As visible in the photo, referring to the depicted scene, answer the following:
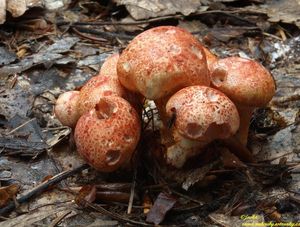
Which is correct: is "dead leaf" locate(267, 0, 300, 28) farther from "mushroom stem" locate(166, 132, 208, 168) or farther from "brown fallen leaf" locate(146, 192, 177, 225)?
"brown fallen leaf" locate(146, 192, 177, 225)

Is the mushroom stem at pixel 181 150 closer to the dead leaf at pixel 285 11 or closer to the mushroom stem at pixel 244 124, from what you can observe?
the mushroom stem at pixel 244 124

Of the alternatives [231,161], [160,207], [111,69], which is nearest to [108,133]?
[160,207]

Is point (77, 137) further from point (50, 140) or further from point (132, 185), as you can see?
point (50, 140)

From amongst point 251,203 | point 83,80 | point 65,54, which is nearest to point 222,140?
point 251,203

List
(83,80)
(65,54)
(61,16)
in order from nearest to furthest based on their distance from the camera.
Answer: (83,80), (65,54), (61,16)

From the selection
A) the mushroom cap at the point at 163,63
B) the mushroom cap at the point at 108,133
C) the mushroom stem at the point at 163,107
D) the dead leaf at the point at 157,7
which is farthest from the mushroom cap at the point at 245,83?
the dead leaf at the point at 157,7

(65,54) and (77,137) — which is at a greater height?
(77,137)

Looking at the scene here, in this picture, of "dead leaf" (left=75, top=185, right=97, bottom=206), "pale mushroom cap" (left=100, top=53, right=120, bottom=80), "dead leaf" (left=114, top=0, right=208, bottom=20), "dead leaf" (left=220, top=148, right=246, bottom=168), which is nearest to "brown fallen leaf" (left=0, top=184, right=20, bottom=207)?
"dead leaf" (left=75, top=185, right=97, bottom=206)

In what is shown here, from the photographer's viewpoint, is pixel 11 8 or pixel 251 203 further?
pixel 11 8
